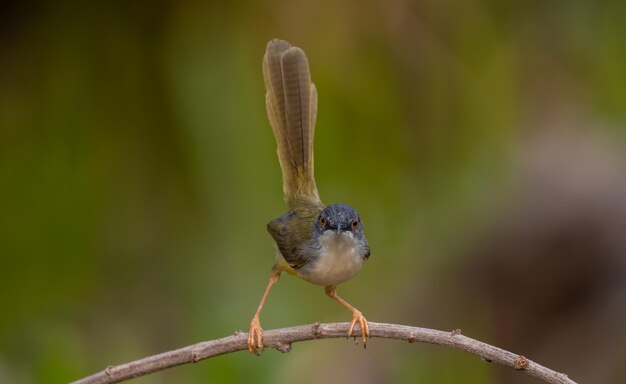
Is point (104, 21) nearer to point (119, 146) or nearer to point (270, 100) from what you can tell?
point (119, 146)

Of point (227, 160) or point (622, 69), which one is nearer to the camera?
point (227, 160)

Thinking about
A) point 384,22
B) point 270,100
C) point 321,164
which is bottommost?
point 321,164

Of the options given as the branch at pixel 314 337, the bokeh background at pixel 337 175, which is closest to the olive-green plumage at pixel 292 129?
the branch at pixel 314 337

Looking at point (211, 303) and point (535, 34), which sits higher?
point (535, 34)

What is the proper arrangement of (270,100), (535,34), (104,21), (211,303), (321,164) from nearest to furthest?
(270,100)
(211,303)
(321,164)
(104,21)
(535,34)

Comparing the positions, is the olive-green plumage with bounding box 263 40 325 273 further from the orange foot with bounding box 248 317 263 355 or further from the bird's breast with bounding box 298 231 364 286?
the orange foot with bounding box 248 317 263 355

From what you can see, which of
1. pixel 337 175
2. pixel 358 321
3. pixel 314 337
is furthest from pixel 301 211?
pixel 337 175

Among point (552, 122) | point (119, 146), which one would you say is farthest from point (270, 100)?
point (552, 122)

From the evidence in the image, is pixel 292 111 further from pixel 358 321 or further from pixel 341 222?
pixel 358 321
